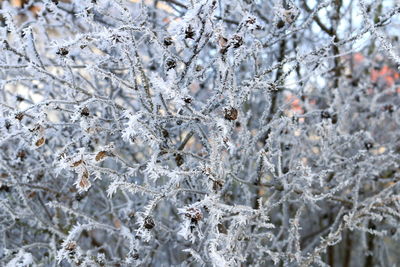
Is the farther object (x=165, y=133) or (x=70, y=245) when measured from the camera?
(x=165, y=133)

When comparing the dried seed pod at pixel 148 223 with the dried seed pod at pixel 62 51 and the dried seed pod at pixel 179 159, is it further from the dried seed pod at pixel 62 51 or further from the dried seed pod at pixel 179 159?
the dried seed pod at pixel 62 51

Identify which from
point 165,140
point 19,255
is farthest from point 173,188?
point 19,255

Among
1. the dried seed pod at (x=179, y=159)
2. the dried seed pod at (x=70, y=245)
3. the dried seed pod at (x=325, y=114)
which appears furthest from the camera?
the dried seed pod at (x=325, y=114)

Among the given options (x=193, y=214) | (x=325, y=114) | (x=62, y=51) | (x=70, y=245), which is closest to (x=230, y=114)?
(x=193, y=214)

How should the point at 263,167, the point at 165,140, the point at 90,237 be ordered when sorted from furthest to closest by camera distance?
the point at 90,237
the point at 263,167
the point at 165,140

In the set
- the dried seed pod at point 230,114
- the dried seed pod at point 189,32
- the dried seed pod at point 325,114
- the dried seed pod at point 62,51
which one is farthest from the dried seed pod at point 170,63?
the dried seed pod at point 325,114

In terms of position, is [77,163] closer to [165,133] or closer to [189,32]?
[165,133]

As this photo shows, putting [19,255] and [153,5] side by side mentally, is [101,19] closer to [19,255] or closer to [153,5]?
[153,5]

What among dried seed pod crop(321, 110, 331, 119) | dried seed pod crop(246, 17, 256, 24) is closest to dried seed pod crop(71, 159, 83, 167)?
dried seed pod crop(246, 17, 256, 24)
